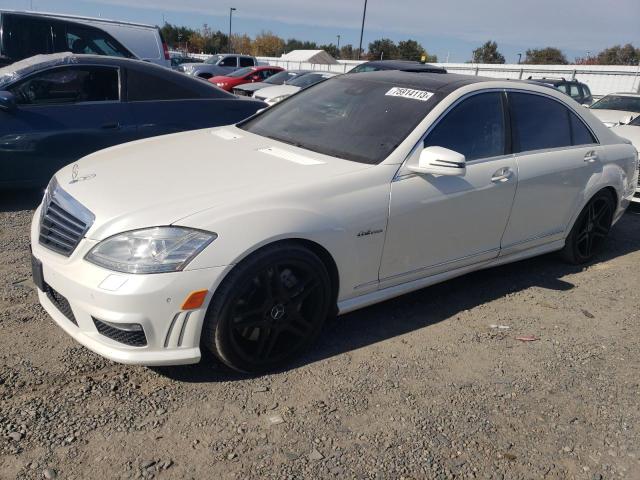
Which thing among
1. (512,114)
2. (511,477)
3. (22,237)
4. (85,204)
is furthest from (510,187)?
(22,237)

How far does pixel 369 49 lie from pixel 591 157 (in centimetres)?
6858

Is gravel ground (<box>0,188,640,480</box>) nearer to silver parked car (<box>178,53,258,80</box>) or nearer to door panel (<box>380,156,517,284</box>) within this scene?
door panel (<box>380,156,517,284</box>)

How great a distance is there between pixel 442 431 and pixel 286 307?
97 centimetres

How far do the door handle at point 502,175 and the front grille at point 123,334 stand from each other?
2427mm

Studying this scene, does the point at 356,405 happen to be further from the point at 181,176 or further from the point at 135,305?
the point at 181,176

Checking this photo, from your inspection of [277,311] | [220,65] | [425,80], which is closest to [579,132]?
[425,80]

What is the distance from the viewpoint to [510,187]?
12.7ft

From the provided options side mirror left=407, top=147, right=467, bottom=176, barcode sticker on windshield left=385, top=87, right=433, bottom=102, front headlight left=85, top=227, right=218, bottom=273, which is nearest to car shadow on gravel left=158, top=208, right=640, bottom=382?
front headlight left=85, top=227, right=218, bottom=273

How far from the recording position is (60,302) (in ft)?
9.38

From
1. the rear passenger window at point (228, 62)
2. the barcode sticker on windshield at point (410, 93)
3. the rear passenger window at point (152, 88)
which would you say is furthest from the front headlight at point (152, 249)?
the rear passenger window at point (228, 62)

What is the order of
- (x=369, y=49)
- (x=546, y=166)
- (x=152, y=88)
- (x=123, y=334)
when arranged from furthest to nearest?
(x=369, y=49), (x=152, y=88), (x=546, y=166), (x=123, y=334)

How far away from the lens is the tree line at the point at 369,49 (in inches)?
2478

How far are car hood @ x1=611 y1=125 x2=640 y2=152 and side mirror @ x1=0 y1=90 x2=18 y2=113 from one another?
691 centimetres

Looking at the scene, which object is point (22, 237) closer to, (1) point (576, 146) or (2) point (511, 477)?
(2) point (511, 477)
